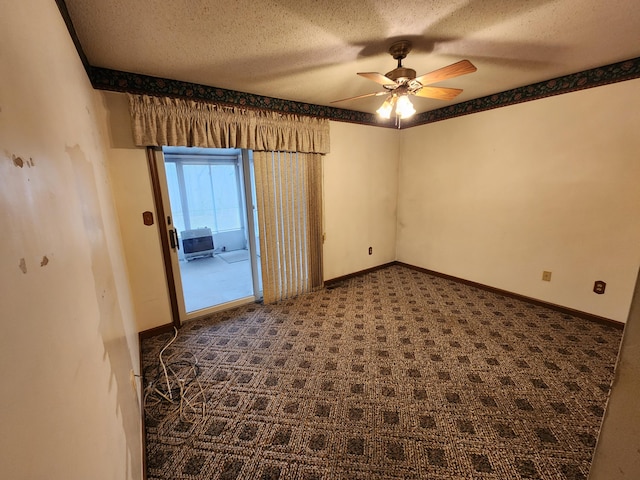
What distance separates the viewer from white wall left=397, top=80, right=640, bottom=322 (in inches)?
94.3

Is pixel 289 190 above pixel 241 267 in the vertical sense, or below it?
above

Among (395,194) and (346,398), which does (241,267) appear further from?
(346,398)

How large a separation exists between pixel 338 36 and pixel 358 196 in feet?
7.48

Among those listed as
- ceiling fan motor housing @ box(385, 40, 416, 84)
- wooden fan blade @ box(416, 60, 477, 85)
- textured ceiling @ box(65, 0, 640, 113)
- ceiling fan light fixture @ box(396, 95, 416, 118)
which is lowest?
ceiling fan light fixture @ box(396, 95, 416, 118)

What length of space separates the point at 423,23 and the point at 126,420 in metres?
2.69

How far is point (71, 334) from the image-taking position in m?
0.67

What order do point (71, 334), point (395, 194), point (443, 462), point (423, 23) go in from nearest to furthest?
point (71, 334), point (443, 462), point (423, 23), point (395, 194)

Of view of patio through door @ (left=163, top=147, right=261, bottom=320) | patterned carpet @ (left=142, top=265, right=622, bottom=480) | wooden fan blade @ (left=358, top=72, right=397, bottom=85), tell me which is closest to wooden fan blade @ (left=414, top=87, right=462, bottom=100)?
wooden fan blade @ (left=358, top=72, right=397, bottom=85)

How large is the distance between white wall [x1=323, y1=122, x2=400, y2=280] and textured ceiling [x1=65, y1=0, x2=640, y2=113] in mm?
1172

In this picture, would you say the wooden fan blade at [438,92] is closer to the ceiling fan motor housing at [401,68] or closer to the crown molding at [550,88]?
the ceiling fan motor housing at [401,68]

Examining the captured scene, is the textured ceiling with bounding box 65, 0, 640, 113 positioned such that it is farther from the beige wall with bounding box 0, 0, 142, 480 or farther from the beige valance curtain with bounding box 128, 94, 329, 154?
the beige wall with bounding box 0, 0, 142, 480

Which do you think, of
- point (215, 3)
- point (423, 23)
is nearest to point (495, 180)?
point (423, 23)

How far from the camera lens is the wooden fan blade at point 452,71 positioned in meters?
1.67

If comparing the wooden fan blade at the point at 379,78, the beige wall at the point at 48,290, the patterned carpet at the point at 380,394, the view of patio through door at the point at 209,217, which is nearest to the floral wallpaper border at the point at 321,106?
the beige wall at the point at 48,290
